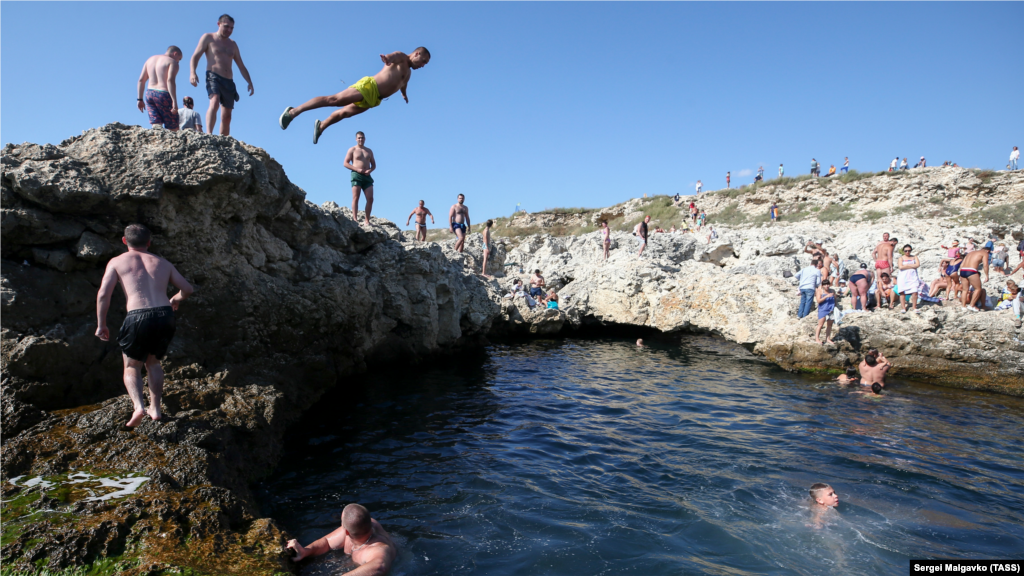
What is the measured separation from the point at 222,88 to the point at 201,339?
3.51 meters

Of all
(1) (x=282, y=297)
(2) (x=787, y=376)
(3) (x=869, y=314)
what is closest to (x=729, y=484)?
(1) (x=282, y=297)

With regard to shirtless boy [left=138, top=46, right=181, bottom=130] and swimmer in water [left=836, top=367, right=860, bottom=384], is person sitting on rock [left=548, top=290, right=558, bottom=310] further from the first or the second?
shirtless boy [left=138, top=46, right=181, bottom=130]

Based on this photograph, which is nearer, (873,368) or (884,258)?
(873,368)

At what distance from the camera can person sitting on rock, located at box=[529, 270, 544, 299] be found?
736 inches

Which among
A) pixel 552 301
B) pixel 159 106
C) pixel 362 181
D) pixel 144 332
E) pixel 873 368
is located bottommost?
pixel 873 368

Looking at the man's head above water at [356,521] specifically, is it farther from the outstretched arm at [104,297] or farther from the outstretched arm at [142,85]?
the outstretched arm at [142,85]

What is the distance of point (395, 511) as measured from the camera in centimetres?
513

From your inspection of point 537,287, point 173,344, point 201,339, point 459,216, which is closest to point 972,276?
point 537,287

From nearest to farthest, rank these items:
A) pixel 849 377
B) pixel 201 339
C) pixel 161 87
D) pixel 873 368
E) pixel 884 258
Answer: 1. pixel 201 339
2. pixel 161 87
3. pixel 873 368
4. pixel 849 377
5. pixel 884 258

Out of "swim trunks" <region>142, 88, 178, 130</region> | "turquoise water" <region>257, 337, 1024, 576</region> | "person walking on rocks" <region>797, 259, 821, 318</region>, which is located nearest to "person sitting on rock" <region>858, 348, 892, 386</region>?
"turquoise water" <region>257, 337, 1024, 576</region>

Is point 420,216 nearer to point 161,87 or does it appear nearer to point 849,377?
point 161,87

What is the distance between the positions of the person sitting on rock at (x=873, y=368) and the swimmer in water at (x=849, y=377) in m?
0.16

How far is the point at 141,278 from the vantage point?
450 centimetres

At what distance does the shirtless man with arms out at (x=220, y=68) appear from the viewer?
7035 millimetres
